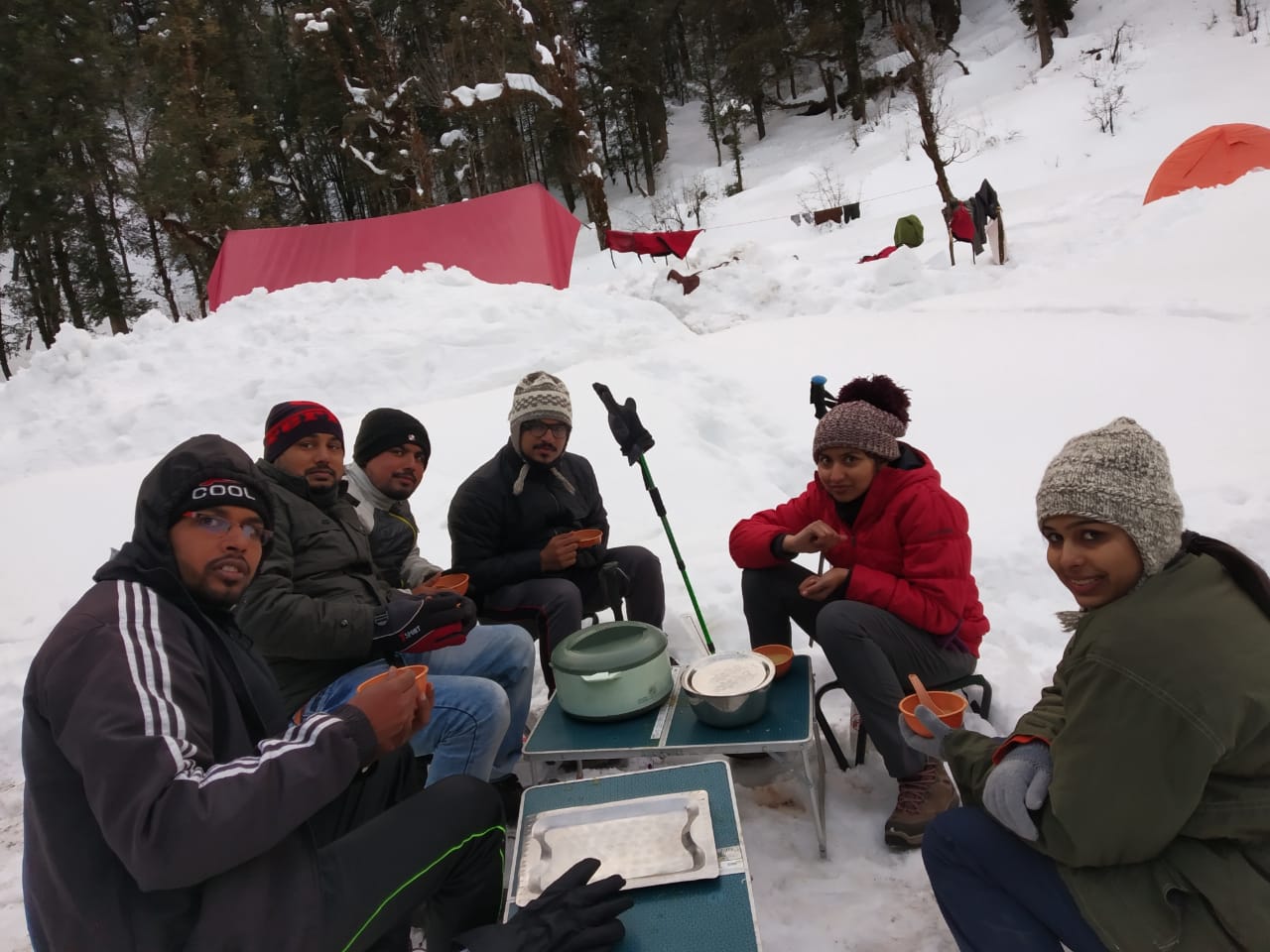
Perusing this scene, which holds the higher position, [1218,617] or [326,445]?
[326,445]

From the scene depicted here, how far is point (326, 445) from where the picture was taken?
7.95 ft

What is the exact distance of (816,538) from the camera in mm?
2469

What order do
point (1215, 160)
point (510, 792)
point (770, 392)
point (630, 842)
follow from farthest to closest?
point (1215, 160), point (770, 392), point (510, 792), point (630, 842)

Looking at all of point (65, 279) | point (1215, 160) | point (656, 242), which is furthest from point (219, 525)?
point (65, 279)

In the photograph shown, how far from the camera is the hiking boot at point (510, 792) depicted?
7.87 ft

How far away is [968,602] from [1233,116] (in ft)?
55.1

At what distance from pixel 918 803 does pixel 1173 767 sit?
1.12m

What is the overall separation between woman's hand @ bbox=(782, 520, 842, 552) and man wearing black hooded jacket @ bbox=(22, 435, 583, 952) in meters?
1.33

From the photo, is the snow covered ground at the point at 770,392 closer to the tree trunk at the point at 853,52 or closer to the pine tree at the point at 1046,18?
the pine tree at the point at 1046,18

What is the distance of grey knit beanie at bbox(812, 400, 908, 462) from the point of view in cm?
233

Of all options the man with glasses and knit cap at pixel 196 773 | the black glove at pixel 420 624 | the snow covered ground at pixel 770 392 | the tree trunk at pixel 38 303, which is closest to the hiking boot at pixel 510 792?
the black glove at pixel 420 624

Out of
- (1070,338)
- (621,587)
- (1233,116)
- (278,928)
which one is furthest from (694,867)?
(1233,116)

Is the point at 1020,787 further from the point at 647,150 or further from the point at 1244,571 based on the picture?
the point at 647,150

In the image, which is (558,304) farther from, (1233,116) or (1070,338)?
(1233,116)
